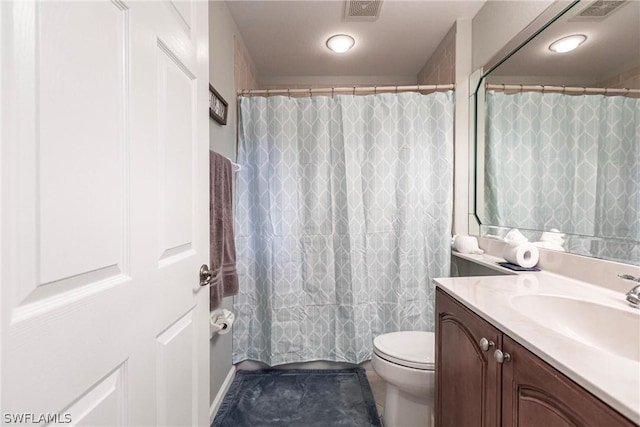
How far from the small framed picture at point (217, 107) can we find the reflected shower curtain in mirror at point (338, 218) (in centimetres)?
31

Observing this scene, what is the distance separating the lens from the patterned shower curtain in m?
0.98

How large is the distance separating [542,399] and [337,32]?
91.3 inches

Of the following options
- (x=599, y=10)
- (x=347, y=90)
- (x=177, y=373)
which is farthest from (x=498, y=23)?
(x=177, y=373)

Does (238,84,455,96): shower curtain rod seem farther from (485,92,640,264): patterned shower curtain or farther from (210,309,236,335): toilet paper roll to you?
(210,309,236,335): toilet paper roll

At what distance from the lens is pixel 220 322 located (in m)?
1.53

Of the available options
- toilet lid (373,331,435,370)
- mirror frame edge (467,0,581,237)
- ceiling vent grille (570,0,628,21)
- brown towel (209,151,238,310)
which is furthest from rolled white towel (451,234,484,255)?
brown towel (209,151,238,310)

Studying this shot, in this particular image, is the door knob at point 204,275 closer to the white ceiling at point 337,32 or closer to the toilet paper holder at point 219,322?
the toilet paper holder at point 219,322

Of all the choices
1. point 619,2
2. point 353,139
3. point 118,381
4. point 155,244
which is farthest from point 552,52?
point 118,381

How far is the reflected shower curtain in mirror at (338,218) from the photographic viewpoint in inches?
77.8

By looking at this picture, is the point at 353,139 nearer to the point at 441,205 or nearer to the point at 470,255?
the point at 441,205

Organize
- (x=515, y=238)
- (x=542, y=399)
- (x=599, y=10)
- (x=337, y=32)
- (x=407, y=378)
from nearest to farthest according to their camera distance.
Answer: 1. (x=542, y=399)
2. (x=599, y=10)
3. (x=407, y=378)
4. (x=515, y=238)
5. (x=337, y=32)

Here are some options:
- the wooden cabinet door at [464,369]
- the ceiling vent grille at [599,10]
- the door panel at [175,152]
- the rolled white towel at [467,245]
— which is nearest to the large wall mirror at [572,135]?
the ceiling vent grille at [599,10]

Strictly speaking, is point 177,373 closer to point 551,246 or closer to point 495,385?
point 495,385

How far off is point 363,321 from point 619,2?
6.37 feet
